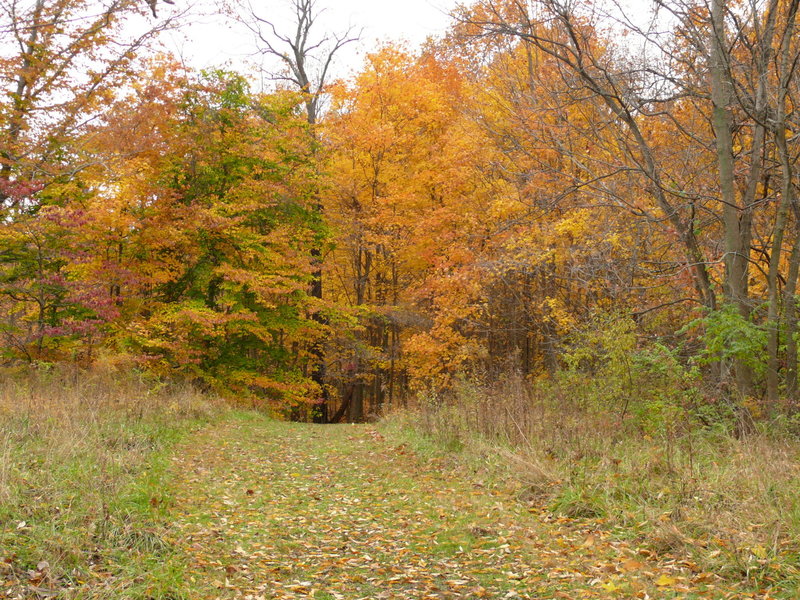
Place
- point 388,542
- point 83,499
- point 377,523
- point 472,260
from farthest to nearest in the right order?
point 472,260 → point 377,523 → point 388,542 → point 83,499

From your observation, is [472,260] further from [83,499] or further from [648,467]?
[83,499]

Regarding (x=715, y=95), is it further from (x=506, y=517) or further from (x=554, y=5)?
(x=506, y=517)

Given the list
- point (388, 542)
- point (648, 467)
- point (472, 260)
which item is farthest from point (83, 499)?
point (472, 260)

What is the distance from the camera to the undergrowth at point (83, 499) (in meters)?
4.24

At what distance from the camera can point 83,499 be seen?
5371 millimetres

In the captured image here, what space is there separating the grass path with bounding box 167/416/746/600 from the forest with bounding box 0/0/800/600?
0.11 metres

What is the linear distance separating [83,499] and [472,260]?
12.9m

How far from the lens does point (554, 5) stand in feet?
31.6

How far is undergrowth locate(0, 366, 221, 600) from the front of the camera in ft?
13.9

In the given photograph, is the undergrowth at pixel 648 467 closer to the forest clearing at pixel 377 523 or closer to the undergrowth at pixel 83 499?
the forest clearing at pixel 377 523

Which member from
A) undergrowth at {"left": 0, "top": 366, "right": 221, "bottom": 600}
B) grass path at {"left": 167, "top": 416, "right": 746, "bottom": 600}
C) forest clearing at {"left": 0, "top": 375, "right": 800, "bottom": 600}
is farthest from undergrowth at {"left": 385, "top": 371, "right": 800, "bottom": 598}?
undergrowth at {"left": 0, "top": 366, "right": 221, "bottom": 600}

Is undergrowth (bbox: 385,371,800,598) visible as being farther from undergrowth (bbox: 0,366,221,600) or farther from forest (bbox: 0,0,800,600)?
undergrowth (bbox: 0,366,221,600)

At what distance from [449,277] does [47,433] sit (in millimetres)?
10262

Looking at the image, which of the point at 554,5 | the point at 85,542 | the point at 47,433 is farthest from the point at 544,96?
the point at 85,542
